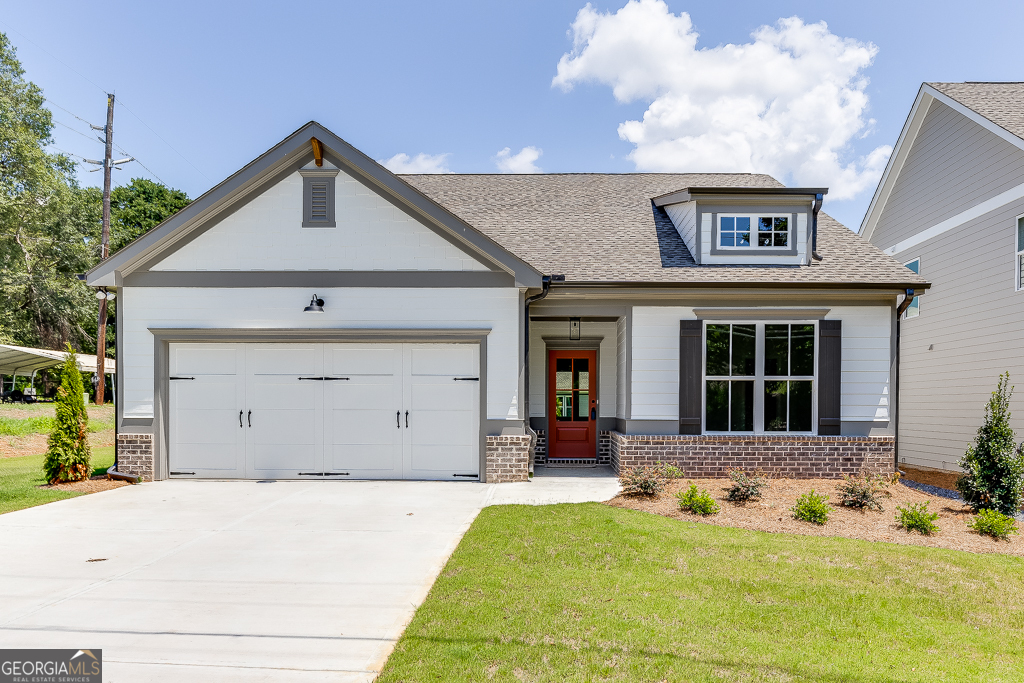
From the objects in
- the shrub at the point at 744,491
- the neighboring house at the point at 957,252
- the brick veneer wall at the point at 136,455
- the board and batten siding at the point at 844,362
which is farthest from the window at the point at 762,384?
the brick veneer wall at the point at 136,455

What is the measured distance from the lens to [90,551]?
19.4 ft

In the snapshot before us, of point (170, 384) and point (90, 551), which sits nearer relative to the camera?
point (90, 551)

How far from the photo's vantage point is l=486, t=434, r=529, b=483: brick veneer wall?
9.66m

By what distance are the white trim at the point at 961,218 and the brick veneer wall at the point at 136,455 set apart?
51.8 ft

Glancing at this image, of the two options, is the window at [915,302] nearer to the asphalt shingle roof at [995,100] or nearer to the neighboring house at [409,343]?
the asphalt shingle roof at [995,100]

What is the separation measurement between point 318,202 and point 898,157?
46.3ft

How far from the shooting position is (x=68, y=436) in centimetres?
937

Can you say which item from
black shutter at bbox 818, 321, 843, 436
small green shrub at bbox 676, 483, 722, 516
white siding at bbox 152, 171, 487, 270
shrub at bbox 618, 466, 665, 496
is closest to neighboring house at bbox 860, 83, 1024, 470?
black shutter at bbox 818, 321, 843, 436

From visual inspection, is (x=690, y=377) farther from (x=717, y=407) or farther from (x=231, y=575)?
(x=231, y=575)

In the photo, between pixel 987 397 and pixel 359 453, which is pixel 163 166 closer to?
pixel 359 453

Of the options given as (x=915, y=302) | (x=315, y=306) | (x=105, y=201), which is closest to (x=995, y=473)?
(x=915, y=302)

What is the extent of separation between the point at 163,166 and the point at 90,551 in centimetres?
3014

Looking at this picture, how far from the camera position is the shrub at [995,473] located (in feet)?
25.5

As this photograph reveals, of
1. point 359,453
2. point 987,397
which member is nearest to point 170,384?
point 359,453
